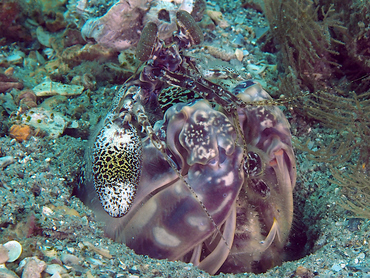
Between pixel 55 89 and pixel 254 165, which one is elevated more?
pixel 254 165

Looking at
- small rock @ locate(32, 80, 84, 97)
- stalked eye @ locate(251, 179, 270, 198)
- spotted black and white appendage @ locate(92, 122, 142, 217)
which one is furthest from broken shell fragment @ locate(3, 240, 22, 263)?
small rock @ locate(32, 80, 84, 97)

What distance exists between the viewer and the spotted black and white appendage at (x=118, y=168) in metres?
2.20

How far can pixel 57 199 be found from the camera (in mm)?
2439

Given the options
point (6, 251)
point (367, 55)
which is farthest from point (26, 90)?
point (367, 55)

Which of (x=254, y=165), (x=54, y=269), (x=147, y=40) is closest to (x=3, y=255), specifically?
(x=54, y=269)

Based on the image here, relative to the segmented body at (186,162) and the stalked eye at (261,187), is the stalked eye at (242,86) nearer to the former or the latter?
the segmented body at (186,162)

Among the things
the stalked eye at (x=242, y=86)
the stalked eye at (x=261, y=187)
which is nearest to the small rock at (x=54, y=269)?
the stalked eye at (x=261, y=187)

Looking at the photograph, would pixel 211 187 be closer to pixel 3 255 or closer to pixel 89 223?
pixel 89 223

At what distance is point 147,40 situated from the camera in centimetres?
226

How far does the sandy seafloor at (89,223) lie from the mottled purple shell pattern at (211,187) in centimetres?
22

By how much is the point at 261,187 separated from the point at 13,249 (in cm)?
184

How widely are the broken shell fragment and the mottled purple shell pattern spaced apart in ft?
2.71

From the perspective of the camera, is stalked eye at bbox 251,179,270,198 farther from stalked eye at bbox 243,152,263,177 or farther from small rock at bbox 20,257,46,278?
small rock at bbox 20,257,46,278

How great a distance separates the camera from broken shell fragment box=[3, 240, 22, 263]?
1.63 m
